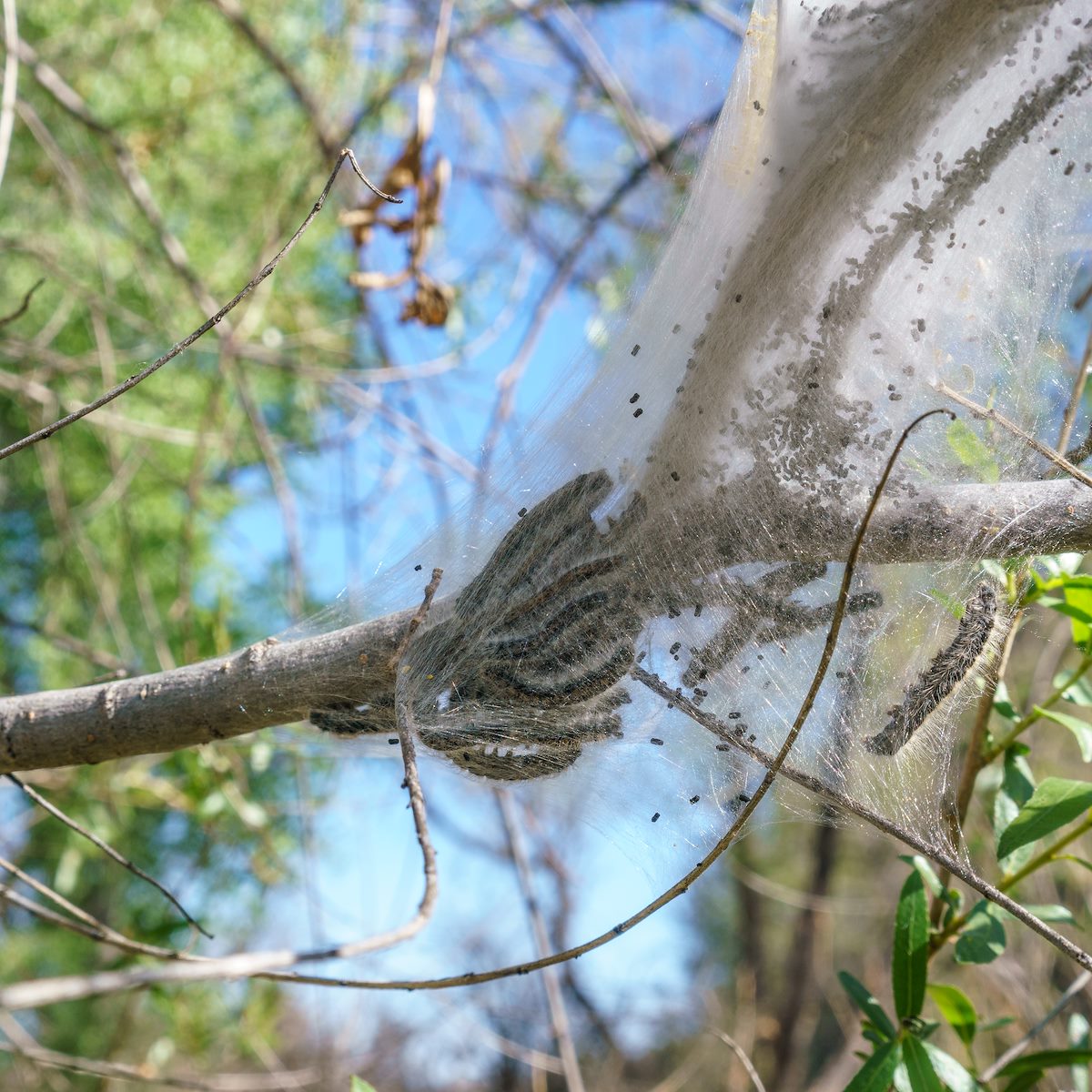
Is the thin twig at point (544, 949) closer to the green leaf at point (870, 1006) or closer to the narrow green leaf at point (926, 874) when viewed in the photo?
the green leaf at point (870, 1006)

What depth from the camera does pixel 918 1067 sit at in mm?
1357

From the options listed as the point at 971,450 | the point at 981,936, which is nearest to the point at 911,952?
the point at 981,936

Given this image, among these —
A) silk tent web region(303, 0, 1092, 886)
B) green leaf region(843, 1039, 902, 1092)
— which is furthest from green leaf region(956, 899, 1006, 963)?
silk tent web region(303, 0, 1092, 886)

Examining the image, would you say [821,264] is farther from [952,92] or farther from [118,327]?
[118,327]

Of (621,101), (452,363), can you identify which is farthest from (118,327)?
(621,101)

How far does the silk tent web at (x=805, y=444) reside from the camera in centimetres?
117

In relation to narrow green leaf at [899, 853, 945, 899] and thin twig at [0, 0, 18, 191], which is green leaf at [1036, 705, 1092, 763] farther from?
thin twig at [0, 0, 18, 191]

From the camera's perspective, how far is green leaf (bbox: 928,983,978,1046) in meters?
1.53

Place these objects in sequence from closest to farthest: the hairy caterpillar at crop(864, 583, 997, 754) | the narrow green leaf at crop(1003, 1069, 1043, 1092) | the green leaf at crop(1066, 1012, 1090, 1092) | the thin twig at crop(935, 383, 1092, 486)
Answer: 1. the thin twig at crop(935, 383, 1092, 486)
2. the hairy caterpillar at crop(864, 583, 997, 754)
3. the narrow green leaf at crop(1003, 1069, 1043, 1092)
4. the green leaf at crop(1066, 1012, 1090, 1092)

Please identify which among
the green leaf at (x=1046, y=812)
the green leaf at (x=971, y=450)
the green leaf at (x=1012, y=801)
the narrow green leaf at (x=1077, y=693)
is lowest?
the green leaf at (x=1046, y=812)

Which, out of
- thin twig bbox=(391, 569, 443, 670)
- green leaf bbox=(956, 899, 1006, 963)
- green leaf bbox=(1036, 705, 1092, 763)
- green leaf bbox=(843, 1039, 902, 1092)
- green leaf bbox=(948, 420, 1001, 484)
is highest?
green leaf bbox=(948, 420, 1001, 484)

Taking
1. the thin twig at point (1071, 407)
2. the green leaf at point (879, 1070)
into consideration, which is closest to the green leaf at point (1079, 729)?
the thin twig at point (1071, 407)

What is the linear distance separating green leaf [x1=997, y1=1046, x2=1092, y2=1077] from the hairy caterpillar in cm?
50

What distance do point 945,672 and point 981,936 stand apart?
0.47m
